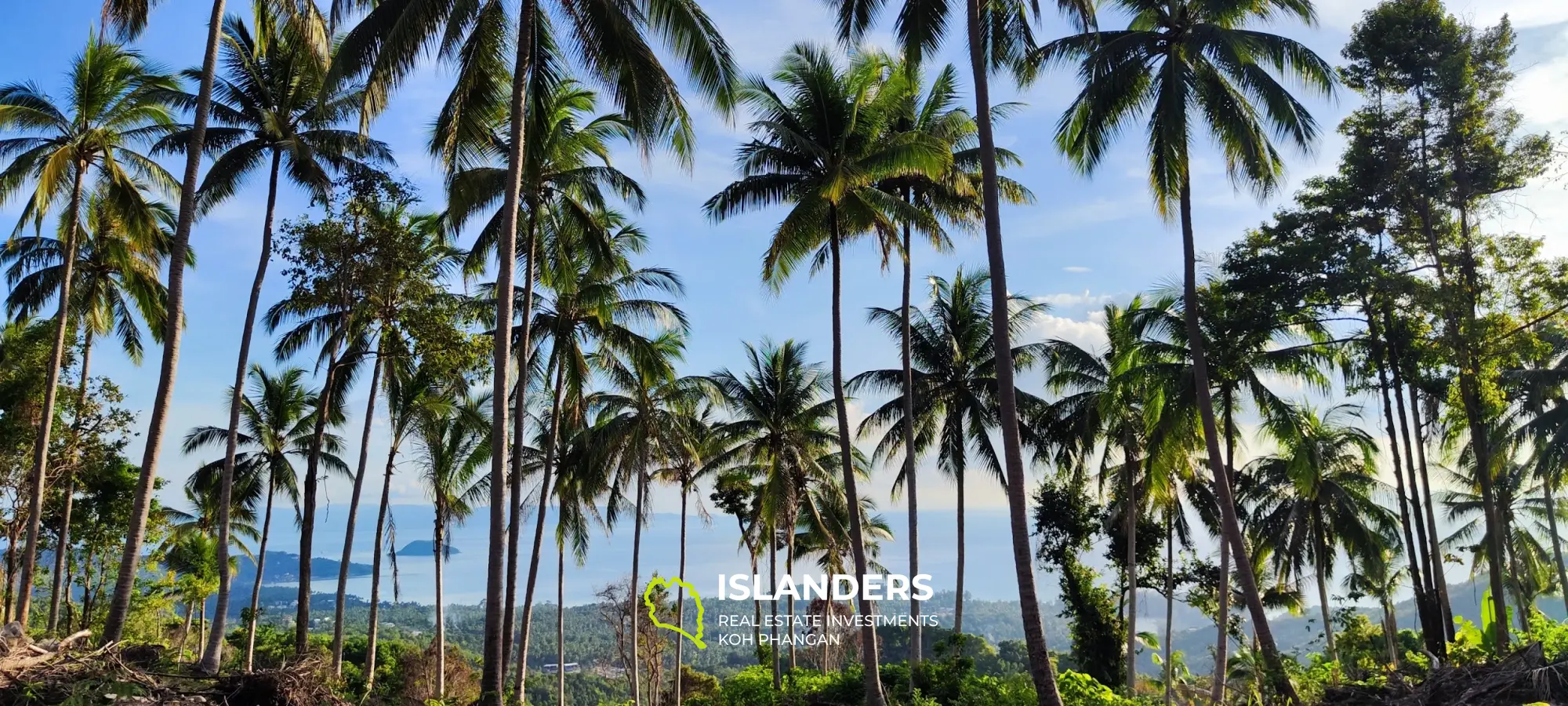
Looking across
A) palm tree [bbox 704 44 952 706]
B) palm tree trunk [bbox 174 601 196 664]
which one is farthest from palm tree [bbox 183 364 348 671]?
palm tree [bbox 704 44 952 706]

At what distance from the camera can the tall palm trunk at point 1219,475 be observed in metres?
12.0

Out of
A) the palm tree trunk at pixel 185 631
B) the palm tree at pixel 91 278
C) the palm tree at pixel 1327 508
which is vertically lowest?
the palm tree trunk at pixel 185 631

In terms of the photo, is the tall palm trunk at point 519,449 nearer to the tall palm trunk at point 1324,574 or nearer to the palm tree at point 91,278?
the palm tree at point 91,278

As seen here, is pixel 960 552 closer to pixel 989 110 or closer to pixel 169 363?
pixel 989 110

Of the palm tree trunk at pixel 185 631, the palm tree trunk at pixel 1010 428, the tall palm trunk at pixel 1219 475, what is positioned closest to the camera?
the palm tree trunk at pixel 1010 428

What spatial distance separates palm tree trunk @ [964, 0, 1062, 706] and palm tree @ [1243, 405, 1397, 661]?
13.9m

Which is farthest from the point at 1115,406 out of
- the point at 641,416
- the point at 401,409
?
the point at 401,409

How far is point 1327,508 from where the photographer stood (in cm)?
2270

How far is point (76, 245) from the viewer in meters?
17.3

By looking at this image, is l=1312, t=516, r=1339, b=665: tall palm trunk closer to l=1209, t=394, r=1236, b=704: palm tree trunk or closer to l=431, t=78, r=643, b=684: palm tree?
l=1209, t=394, r=1236, b=704: palm tree trunk

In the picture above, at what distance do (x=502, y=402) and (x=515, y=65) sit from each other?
426 cm

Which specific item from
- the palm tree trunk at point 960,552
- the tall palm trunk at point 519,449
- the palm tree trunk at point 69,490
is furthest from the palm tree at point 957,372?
the palm tree trunk at point 69,490

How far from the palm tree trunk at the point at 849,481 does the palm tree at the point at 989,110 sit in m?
3.38

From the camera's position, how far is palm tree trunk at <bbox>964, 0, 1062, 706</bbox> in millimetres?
9664
